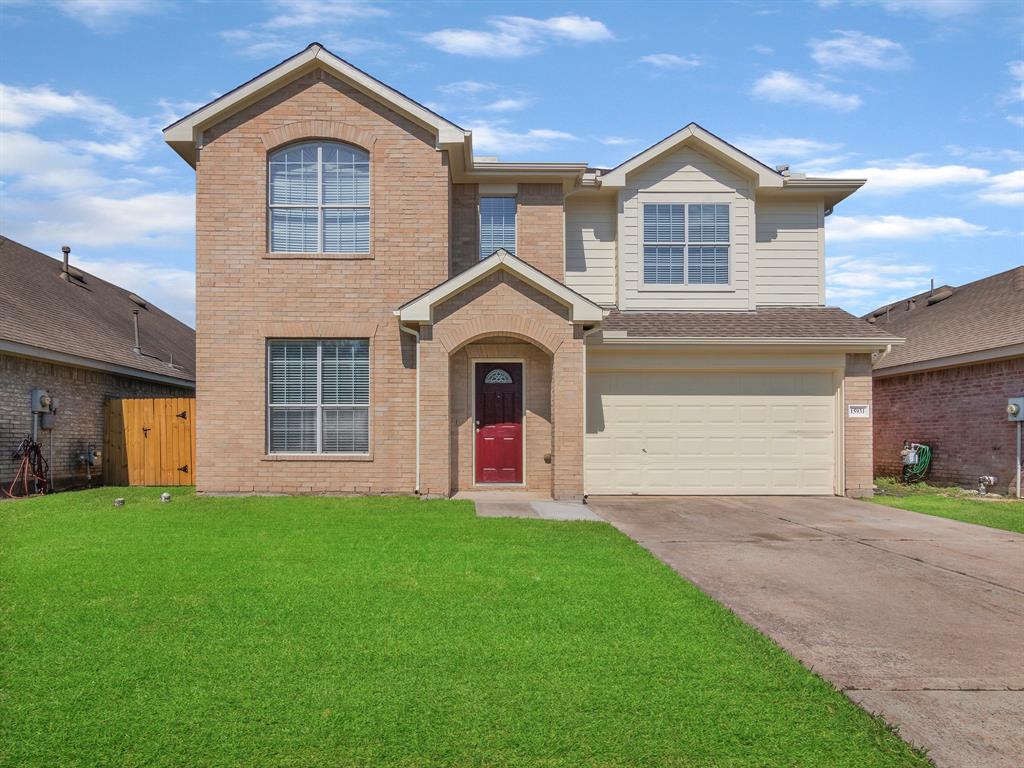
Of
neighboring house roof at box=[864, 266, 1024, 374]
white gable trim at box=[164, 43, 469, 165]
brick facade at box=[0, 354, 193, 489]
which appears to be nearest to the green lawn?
neighboring house roof at box=[864, 266, 1024, 374]

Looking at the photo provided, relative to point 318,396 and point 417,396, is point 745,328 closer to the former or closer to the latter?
point 417,396

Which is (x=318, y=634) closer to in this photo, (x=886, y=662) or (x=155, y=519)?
(x=886, y=662)

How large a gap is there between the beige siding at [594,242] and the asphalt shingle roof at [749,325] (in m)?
0.66

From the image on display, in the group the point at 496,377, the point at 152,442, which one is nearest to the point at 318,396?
the point at 496,377

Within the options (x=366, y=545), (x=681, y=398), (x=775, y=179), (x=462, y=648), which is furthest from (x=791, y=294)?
(x=462, y=648)

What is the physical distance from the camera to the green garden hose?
719 inches

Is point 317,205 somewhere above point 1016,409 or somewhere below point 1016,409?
above

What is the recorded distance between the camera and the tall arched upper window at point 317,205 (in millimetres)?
14344

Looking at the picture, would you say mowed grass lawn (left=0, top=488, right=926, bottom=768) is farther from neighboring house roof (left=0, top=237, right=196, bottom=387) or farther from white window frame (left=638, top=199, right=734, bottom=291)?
neighboring house roof (left=0, top=237, right=196, bottom=387)

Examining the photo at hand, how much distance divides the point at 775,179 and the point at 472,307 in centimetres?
697

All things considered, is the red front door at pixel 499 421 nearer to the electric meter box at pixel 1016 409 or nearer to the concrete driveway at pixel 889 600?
the concrete driveway at pixel 889 600

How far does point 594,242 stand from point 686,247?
1.87 metres

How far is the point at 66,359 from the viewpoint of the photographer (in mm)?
16625

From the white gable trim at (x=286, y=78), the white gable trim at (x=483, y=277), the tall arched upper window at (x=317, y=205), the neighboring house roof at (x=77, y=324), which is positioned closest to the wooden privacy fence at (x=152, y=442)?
the neighboring house roof at (x=77, y=324)
